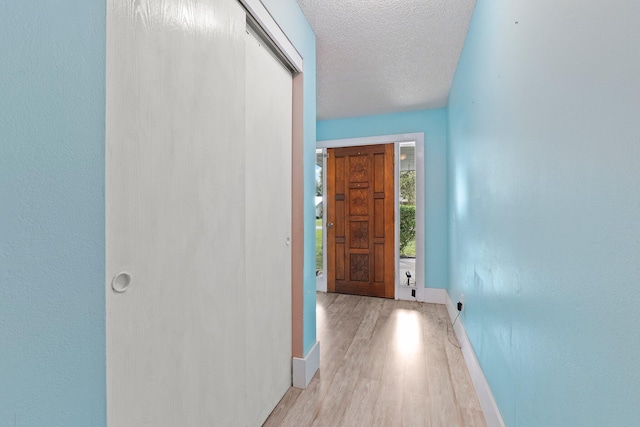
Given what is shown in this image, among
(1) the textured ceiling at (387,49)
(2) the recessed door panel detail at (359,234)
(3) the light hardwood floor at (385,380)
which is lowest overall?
(3) the light hardwood floor at (385,380)

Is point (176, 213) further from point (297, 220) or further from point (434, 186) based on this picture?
point (434, 186)

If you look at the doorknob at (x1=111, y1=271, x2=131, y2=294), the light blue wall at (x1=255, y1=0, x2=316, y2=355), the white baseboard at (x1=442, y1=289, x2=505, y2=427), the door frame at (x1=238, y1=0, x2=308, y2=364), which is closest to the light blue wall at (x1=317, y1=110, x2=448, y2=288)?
the white baseboard at (x1=442, y1=289, x2=505, y2=427)

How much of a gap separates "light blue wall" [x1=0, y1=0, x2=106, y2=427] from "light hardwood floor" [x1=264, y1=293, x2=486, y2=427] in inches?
48.7

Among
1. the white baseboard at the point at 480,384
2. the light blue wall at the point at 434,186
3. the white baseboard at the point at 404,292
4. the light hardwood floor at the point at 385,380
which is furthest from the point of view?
the white baseboard at the point at 404,292

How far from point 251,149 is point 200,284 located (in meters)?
0.69

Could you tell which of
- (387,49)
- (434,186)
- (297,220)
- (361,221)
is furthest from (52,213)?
(434,186)

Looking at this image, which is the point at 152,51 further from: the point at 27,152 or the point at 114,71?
the point at 27,152

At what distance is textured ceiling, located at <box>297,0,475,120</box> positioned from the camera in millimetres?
1829

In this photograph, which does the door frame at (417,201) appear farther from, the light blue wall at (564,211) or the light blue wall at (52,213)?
the light blue wall at (52,213)

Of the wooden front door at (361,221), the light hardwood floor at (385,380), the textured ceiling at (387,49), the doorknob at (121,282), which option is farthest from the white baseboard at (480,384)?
the textured ceiling at (387,49)

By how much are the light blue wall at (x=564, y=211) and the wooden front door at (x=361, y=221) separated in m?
2.23

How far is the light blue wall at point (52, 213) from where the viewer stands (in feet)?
1.65

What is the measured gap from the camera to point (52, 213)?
563 millimetres

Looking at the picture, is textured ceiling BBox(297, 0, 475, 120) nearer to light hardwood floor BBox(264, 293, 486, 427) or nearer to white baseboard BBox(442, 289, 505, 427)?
white baseboard BBox(442, 289, 505, 427)
